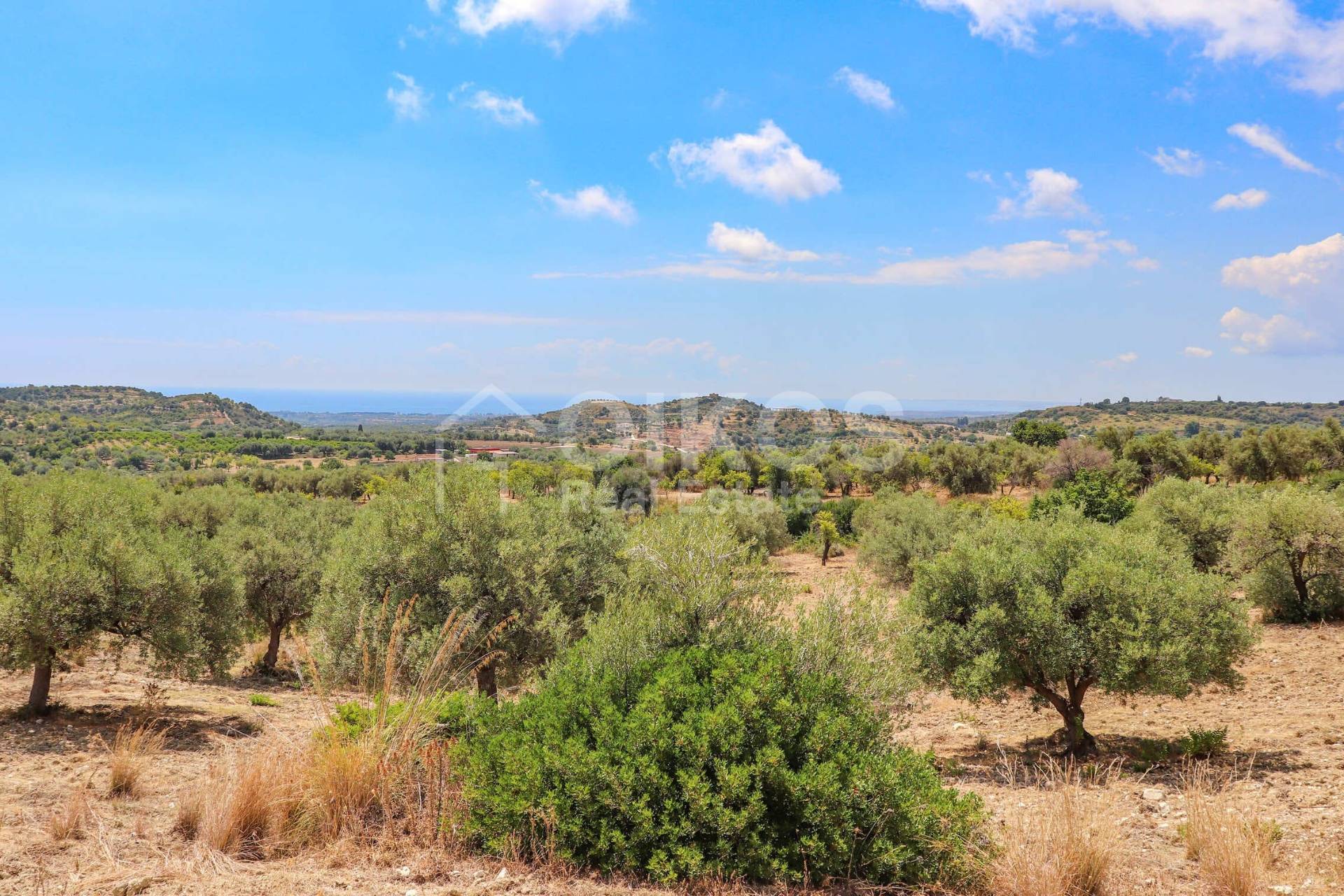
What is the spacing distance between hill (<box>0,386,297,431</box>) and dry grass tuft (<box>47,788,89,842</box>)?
4712 inches

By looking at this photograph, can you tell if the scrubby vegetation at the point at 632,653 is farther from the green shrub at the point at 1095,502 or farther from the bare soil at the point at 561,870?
the green shrub at the point at 1095,502

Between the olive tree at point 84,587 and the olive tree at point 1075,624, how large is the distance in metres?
11.9

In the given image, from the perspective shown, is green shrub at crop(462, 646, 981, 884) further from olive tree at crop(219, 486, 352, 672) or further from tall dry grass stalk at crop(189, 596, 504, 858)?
olive tree at crop(219, 486, 352, 672)

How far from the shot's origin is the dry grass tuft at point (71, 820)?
4.72 m

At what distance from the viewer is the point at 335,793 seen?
5078 mm

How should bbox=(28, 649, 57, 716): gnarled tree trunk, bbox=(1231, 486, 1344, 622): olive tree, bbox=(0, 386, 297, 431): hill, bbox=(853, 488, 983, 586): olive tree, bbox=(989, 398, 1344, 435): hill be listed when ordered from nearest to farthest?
bbox=(28, 649, 57, 716): gnarled tree trunk, bbox=(1231, 486, 1344, 622): olive tree, bbox=(853, 488, 983, 586): olive tree, bbox=(0, 386, 297, 431): hill, bbox=(989, 398, 1344, 435): hill

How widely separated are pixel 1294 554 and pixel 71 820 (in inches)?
953

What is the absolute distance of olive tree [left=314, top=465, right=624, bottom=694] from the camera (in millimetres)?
10336

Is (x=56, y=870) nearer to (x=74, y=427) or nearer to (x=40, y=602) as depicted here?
(x=40, y=602)

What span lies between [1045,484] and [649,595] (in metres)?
60.9

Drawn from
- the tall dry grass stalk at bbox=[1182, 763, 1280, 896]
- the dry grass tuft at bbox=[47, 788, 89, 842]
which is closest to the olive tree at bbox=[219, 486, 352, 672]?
the dry grass tuft at bbox=[47, 788, 89, 842]

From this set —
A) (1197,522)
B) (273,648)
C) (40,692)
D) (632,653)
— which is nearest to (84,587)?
(40,692)

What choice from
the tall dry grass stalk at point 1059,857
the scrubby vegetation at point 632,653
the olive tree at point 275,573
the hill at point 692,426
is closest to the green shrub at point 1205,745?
the scrubby vegetation at point 632,653

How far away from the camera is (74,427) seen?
88.8 m
